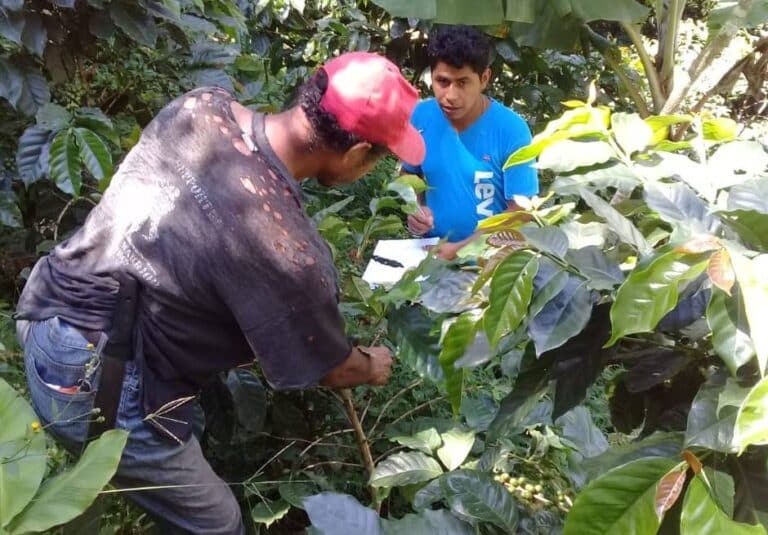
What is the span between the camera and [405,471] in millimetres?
1560

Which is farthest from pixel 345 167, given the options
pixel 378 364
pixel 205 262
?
pixel 378 364

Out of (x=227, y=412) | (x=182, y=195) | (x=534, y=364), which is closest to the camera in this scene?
→ (x=534, y=364)

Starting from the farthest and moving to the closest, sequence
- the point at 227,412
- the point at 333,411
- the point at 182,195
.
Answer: the point at 333,411 < the point at 227,412 < the point at 182,195

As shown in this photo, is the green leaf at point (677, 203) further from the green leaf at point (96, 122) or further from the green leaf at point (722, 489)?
the green leaf at point (96, 122)

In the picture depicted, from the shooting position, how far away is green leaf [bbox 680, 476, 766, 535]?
2.23 feet

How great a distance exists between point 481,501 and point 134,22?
1.98m

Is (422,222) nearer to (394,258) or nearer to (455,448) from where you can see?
(394,258)

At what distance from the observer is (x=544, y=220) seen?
1.06 meters

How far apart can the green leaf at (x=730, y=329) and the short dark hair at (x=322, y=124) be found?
0.83 meters

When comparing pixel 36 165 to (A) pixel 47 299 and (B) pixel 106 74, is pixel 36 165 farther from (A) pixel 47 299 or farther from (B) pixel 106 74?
(A) pixel 47 299

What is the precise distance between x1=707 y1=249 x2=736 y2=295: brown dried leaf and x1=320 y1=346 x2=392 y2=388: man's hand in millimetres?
891

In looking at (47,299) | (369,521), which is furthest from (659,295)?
(47,299)

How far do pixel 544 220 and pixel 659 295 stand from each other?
0.32 metres

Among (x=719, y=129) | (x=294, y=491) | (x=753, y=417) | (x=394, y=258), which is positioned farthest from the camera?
(x=394, y=258)
